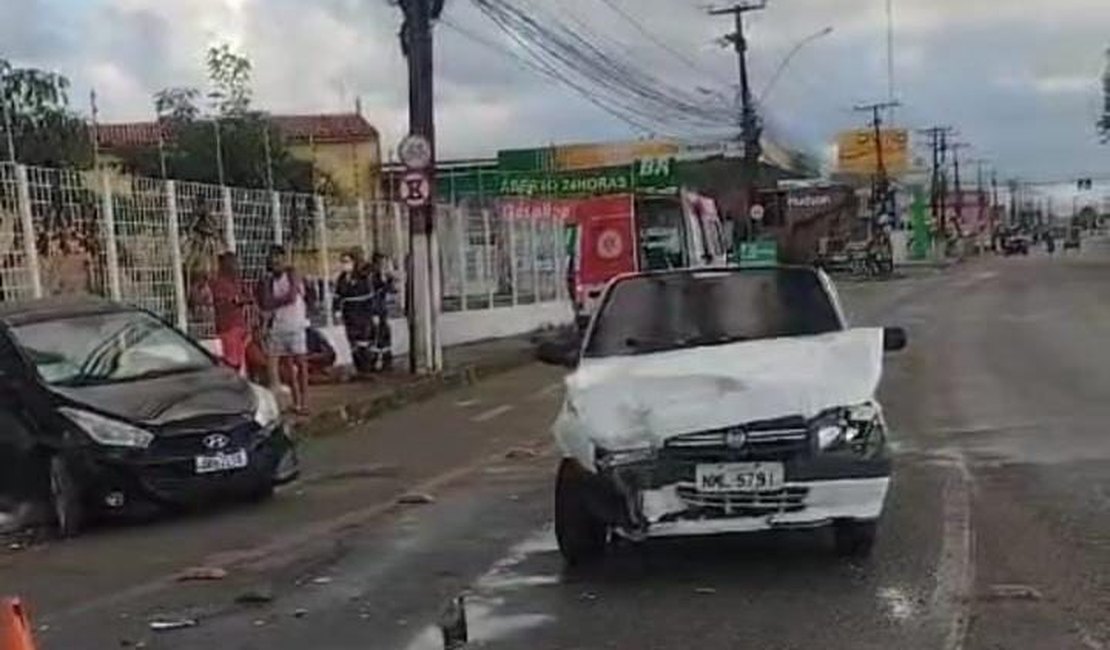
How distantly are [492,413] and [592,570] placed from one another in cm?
1022

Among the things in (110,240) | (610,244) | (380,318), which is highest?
A: (110,240)

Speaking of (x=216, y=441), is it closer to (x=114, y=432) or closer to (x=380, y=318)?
(x=114, y=432)

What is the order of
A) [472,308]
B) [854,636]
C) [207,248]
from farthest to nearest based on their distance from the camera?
1. [472,308]
2. [207,248]
3. [854,636]

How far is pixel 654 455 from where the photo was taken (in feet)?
28.6

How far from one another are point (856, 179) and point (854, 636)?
345ft

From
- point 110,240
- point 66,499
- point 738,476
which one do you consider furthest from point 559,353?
point 110,240

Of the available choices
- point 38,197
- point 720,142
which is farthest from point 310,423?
point 720,142

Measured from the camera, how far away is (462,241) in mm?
33844

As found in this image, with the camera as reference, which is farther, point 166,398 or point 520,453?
point 520,453

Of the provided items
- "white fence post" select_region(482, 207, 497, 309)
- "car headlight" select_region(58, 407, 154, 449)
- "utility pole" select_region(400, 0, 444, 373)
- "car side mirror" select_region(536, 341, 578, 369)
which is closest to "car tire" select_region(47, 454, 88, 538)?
"car headlight" select_region(58, 407, 154, 449)

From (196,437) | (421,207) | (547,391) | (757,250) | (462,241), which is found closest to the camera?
(196,437)

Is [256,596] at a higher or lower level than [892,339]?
lower

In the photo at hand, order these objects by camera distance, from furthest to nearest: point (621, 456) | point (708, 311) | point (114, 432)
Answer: point (114, 432) < point (708, 311) < point (621, 456)

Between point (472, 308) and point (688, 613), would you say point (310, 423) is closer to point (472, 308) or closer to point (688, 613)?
point (688, 613)
